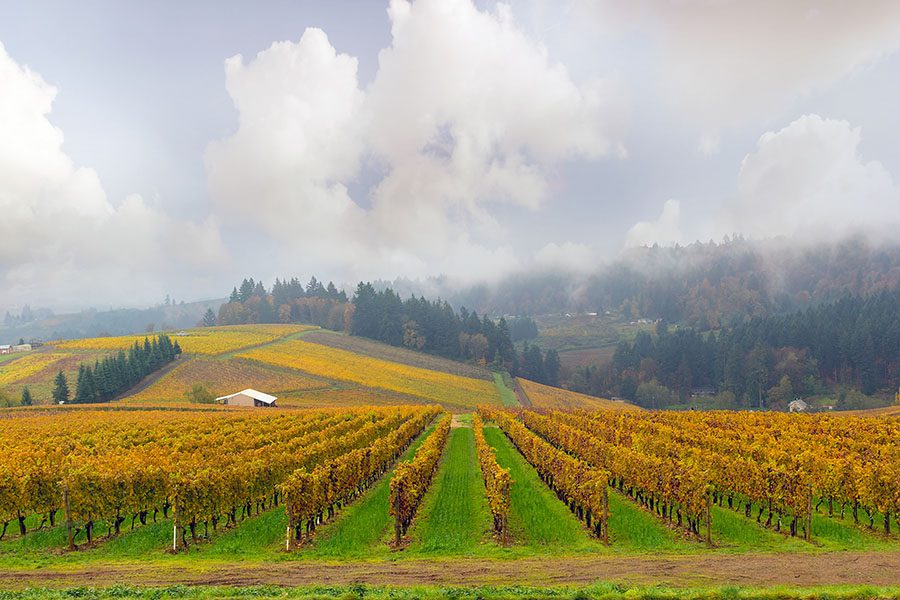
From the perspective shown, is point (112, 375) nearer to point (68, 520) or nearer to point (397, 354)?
point (397, 354)

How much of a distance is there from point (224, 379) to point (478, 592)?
9876 centimetres

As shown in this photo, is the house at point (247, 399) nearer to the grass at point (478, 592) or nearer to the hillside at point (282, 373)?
the hillside at point (282, 373)

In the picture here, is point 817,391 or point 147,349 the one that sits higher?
point 147,349

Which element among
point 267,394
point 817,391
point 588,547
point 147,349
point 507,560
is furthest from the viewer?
point 817,391

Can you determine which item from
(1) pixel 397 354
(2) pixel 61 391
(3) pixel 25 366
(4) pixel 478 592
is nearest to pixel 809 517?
(4) pixel 478 592

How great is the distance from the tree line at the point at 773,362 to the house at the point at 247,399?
94.4 metres

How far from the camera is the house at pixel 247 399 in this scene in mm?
Answer: 88250

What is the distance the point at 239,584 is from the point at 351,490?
13655mm

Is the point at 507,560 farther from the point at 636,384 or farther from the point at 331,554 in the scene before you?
the point at 636,384

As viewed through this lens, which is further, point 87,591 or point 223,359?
point 223,359

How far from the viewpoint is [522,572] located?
18.4 m

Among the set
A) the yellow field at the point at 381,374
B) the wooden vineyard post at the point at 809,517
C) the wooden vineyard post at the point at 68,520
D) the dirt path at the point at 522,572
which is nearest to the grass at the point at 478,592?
the dirt path at the point at 522,572

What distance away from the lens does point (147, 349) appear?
111000 mm

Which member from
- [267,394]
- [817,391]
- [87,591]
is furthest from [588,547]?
[817,391]
